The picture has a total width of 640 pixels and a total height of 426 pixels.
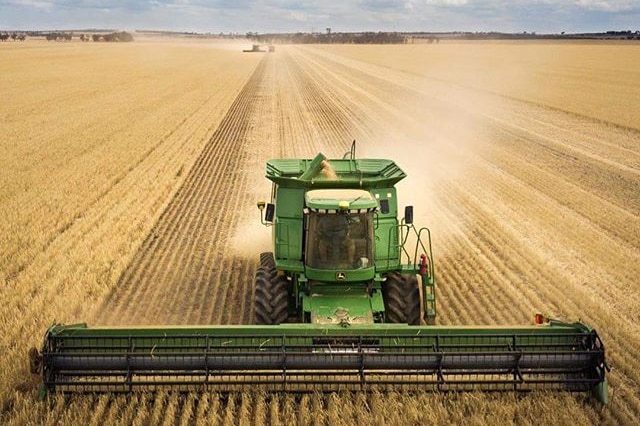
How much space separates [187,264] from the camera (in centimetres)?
1075

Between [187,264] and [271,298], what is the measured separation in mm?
3788

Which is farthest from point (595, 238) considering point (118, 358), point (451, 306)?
point (118, 358)

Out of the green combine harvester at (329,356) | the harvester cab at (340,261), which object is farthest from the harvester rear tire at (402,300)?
the green combine harvester at (329,356)

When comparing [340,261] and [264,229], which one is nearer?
[340,261]

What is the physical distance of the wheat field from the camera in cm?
639

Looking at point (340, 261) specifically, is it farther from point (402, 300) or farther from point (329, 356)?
point (329, 356)

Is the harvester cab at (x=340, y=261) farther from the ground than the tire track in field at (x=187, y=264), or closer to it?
farther from the ground

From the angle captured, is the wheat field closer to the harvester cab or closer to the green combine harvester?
the green combine harvester

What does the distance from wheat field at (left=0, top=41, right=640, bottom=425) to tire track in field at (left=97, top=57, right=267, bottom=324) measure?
0.04m

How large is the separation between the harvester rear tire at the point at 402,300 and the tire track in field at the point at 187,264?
7.18 ft

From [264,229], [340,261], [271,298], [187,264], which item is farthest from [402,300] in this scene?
[264,229]

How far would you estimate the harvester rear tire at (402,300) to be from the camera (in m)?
7.33

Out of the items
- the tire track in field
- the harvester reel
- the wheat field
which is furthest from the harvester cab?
the tire track in field

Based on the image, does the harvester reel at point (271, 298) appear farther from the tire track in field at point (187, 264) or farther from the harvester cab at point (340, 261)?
the tire track in field at point (187, 264)
